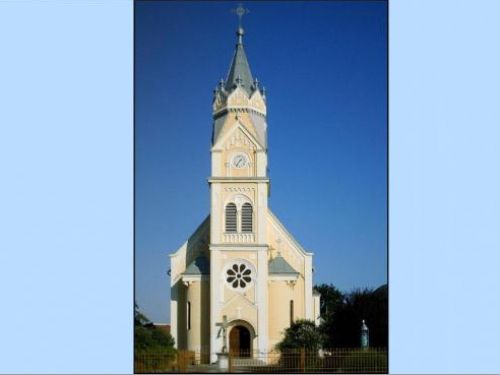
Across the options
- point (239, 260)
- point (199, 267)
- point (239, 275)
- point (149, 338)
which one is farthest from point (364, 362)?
point (199, 267)

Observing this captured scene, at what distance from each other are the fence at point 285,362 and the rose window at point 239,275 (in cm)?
170

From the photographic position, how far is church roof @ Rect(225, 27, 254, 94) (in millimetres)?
19547

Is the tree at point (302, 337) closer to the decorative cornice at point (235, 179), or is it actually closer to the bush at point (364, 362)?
the bush at point (364, 362)

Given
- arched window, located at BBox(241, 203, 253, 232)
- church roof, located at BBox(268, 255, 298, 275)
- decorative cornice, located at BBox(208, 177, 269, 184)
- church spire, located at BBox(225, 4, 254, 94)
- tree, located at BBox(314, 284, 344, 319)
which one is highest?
church spire, located at BBox(225, 4, 254, 94)

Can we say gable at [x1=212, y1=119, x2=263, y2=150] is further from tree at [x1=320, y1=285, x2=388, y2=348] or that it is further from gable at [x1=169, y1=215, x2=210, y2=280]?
tree at [x1=320, y1=285, x2=388, y2=348]

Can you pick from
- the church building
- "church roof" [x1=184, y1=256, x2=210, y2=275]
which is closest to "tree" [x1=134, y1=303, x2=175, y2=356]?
the church building

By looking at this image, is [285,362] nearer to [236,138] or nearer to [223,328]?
[223,328]

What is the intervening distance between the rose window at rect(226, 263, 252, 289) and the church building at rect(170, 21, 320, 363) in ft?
0.07

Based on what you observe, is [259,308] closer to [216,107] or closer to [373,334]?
[373,334]

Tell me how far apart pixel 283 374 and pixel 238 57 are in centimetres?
752

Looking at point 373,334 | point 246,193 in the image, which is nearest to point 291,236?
point 246,193

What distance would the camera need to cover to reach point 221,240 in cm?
1900

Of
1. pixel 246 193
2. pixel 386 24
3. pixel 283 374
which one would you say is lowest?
pixel 283 374

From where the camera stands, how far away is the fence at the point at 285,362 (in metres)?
15.3
